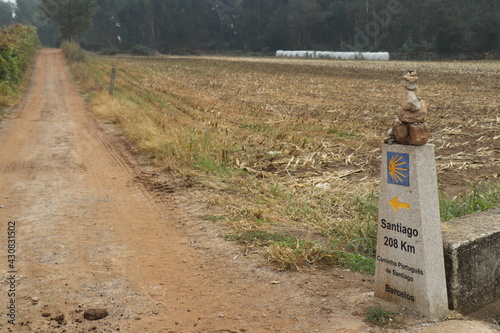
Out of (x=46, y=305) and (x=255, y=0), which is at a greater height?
(x=255, y=0)

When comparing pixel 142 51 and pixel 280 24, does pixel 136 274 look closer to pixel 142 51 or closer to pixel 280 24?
pixel 142 51

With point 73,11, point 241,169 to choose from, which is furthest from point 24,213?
point 73,11

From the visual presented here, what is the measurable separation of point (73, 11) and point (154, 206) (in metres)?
75.7

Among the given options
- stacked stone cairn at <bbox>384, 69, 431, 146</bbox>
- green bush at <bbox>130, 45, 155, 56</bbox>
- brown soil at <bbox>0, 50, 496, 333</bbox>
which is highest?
green bush at <bbox>130, 45, 155, 56</bbox>

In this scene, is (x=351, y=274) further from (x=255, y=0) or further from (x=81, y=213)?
(x=255, y=0)

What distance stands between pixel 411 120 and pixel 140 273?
10.4 ft

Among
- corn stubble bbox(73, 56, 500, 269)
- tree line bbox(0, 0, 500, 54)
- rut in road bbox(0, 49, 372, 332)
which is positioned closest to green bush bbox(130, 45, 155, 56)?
tree line bbox(0, 0, 500, 54)

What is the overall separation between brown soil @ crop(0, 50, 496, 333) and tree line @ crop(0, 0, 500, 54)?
6278 centimetres

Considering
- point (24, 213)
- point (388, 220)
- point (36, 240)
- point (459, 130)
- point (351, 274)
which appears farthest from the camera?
point (459, 130)

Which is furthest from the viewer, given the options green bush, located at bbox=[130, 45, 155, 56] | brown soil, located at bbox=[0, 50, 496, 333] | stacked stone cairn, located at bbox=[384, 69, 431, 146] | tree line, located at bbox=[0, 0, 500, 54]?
green bush, located at bbox=[130, 45, 155, 56]

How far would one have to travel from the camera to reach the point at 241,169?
33.4ft

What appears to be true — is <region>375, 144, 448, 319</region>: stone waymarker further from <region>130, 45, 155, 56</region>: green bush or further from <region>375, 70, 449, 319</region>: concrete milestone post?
<region>130, 45, 155, 56</region>: green bush

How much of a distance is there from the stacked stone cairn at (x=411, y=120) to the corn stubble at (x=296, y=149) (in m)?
1.88

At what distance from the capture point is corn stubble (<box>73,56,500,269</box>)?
23.8 feet
